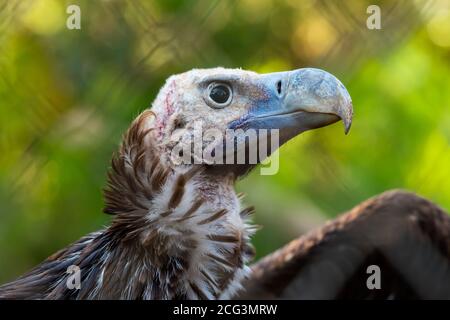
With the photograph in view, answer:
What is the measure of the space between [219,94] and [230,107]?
4cm

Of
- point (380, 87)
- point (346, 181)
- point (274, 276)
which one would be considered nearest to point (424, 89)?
point (380, 87)

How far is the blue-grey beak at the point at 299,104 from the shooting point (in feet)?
6.48

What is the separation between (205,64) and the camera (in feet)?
9.20

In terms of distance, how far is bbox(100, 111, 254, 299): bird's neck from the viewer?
197 centimetres

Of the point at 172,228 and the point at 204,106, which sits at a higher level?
the point at 204,106

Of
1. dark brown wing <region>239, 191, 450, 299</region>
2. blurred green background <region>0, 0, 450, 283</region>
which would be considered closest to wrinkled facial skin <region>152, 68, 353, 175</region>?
dark brown wing <region>239, 191, 450, 299</region>

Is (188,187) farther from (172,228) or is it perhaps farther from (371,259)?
(371,259)

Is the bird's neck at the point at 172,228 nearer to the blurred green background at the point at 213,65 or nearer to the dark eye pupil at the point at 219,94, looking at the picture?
the dark eye pupil at the point at 219,94

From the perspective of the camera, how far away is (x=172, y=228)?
6.51ft

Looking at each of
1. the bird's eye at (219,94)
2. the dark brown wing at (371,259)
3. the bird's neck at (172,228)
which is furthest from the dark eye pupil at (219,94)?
the dark brown wing at (371,259)

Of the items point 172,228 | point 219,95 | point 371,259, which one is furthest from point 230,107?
point 371,259

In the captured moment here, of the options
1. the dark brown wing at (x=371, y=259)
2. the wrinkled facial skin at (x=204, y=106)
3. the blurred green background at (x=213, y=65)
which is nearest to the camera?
the wrinkled facial skin at (x=204, y=106)

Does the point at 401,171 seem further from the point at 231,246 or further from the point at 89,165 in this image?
the point at 231,246

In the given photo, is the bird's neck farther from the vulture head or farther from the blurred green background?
the blurred green background
